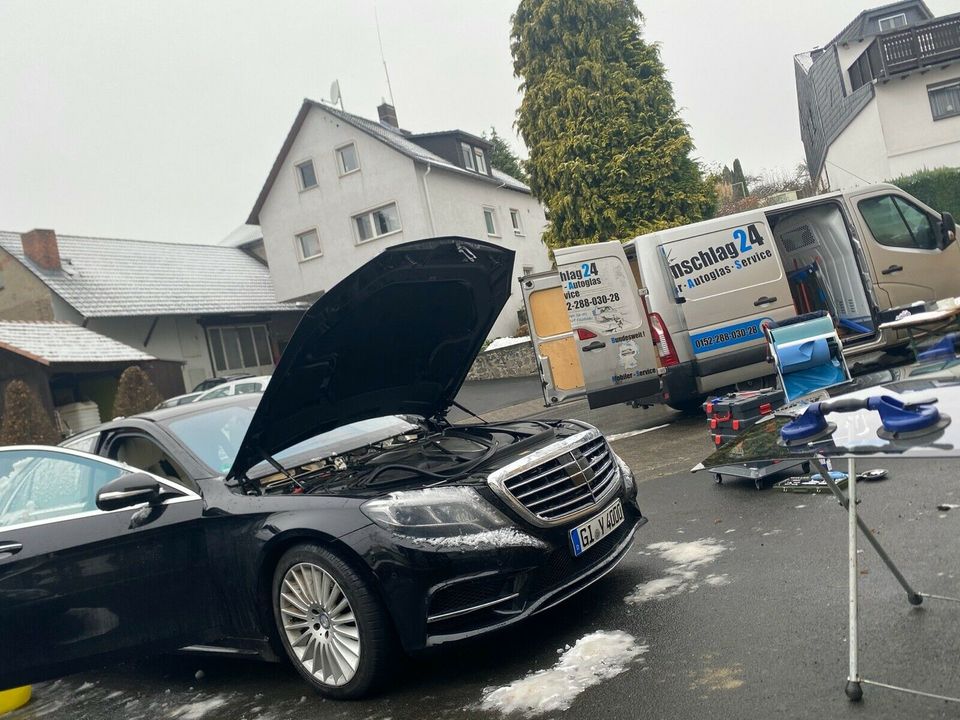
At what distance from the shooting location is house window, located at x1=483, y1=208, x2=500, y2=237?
33375mm

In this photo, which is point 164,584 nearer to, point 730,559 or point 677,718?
point 677,718

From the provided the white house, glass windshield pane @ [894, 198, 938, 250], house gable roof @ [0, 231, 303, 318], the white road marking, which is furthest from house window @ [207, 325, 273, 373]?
glass windshield pane @ [894, 198, 938, 250]

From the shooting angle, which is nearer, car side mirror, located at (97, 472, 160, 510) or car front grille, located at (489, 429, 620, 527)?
car front grille, located at (489, 429, 620, 527)

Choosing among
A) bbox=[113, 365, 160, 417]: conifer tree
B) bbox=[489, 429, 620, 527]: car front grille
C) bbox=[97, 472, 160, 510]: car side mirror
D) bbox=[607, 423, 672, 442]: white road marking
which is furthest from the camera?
bbox=[113, 365, 160, 417]: conifer tree

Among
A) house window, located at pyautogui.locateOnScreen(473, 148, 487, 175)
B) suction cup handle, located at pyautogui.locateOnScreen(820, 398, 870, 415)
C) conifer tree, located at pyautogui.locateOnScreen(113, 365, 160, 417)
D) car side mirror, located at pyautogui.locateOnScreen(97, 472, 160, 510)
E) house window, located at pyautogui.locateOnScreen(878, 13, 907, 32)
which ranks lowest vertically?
suction cup handle, located at pyautogui.locateOnScreen(820, 398, 870, 415)

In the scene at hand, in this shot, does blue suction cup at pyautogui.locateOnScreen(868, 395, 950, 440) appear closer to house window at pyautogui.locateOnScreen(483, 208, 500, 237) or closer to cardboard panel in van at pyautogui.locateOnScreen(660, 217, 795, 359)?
cardboard panel in van at pyautogui.locateOnScreen(660, 217, 795, 359)

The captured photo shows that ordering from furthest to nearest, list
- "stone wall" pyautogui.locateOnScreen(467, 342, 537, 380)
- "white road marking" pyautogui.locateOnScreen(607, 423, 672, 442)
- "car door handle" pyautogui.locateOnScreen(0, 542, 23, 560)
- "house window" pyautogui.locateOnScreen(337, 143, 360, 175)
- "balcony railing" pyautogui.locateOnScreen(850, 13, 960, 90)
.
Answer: "house window" pyautogui.locateOnScreen(337, 143, 360, 175)
"balcony railing" pyautogui.locateOnScreen(850, 13, 960, 90)
"stone wall" pyautogui.locateOnScreen(467, 342, 537, 380)
"white road marking" pyautogui.locateOnScreen(607, 423, 672, 442)
"car door handle" pyautogui.locateOnScreen(0, 542, 23, 560)

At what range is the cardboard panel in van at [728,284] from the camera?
995cm

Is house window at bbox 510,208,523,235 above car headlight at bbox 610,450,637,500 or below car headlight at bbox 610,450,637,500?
above

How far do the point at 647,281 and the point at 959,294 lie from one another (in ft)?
13.0

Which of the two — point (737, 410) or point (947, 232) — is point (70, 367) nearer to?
point (737, 410)

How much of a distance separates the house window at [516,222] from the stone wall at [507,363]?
1241cm

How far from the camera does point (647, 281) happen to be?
10.0 m

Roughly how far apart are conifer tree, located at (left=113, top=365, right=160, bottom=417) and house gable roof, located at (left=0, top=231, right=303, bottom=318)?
5.66 m
